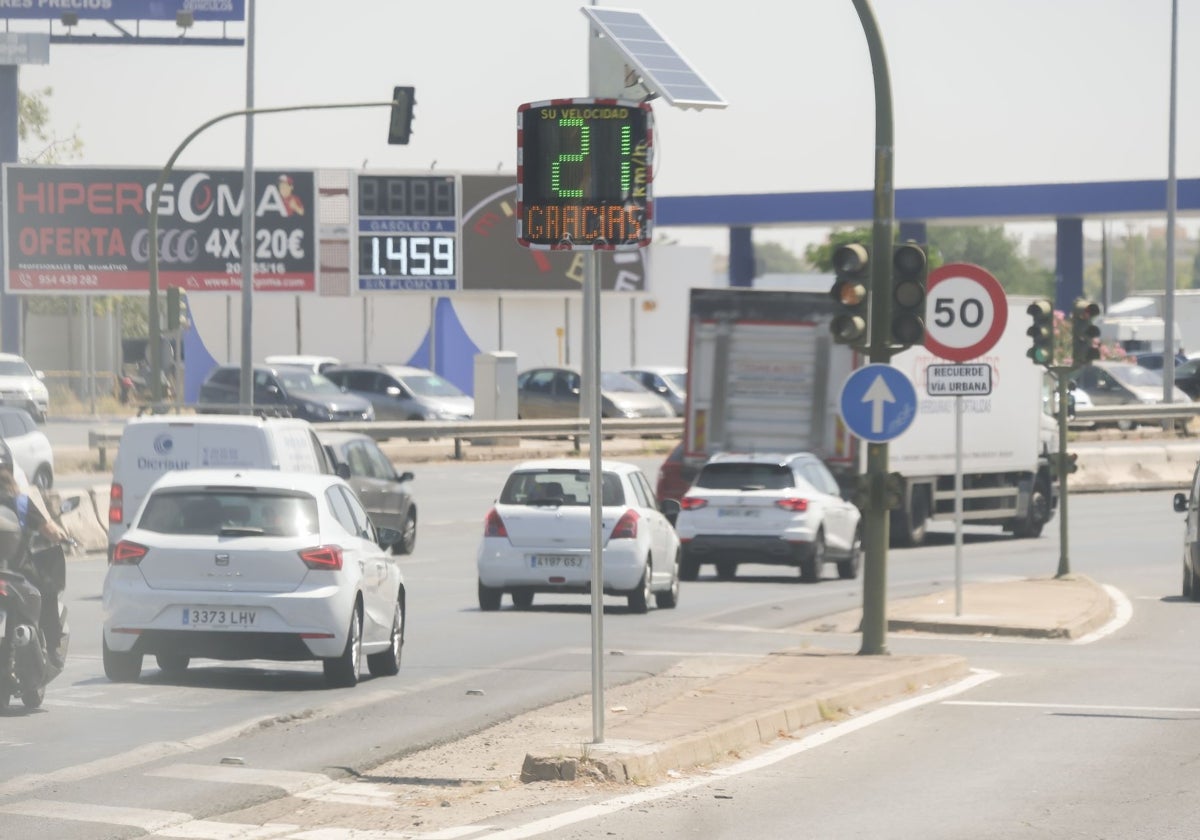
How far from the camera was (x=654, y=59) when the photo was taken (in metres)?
20.5

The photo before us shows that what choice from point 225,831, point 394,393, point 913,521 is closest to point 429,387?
point 394,393

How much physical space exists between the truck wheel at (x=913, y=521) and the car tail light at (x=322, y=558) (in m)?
17.4

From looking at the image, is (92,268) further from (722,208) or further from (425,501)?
(425,501)

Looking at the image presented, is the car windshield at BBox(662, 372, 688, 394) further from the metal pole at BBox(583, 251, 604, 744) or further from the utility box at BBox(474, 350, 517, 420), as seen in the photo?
the metal pole at BBox(583, 251, 604, 744)

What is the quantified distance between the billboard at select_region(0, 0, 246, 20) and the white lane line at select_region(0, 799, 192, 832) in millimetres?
49773

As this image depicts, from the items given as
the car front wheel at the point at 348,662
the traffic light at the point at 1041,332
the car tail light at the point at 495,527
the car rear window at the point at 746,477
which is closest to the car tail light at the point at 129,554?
the car front wheel at the point at 348,662

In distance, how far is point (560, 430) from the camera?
153 feet

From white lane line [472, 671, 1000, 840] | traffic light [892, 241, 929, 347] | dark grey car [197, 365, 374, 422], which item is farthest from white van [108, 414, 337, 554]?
dark grey car [197, 365, 374, 422]

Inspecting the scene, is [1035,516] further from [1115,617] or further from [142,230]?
[142,230]

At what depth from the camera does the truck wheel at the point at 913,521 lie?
31344mm

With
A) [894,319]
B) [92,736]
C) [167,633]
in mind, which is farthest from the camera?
[894,319]

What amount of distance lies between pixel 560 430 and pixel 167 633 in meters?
32.1

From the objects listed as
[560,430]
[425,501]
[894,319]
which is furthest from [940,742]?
[560,430]

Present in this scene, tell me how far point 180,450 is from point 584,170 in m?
12.7
